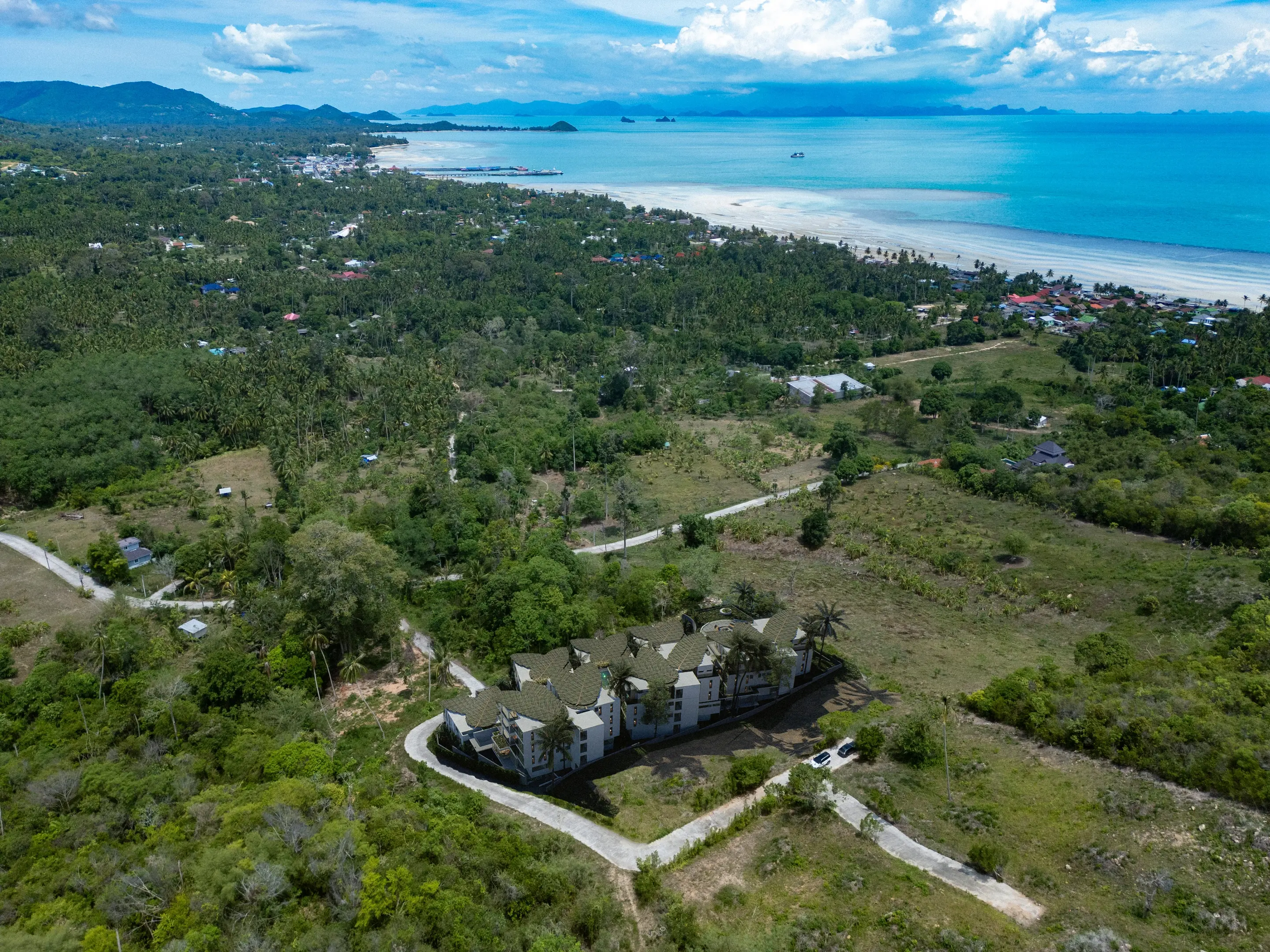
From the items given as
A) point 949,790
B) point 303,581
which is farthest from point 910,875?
point 303,581

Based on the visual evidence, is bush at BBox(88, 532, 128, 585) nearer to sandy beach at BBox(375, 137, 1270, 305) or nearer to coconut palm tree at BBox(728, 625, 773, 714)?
coconut palm tree at BBox(728, 625, 773, 714)

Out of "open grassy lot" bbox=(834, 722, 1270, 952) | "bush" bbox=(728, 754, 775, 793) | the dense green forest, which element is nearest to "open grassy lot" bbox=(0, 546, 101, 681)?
the dense green forest

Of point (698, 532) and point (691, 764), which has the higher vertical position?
point (698, 532)

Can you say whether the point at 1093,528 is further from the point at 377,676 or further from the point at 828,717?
the point at 377,676

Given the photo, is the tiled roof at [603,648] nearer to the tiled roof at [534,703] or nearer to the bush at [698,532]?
the tiled roof at [534,703]

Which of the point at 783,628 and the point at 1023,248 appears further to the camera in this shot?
the point at 1023,248

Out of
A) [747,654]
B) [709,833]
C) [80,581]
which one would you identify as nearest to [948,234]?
[747,654]

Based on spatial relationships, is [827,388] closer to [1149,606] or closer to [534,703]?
[1149,606]
